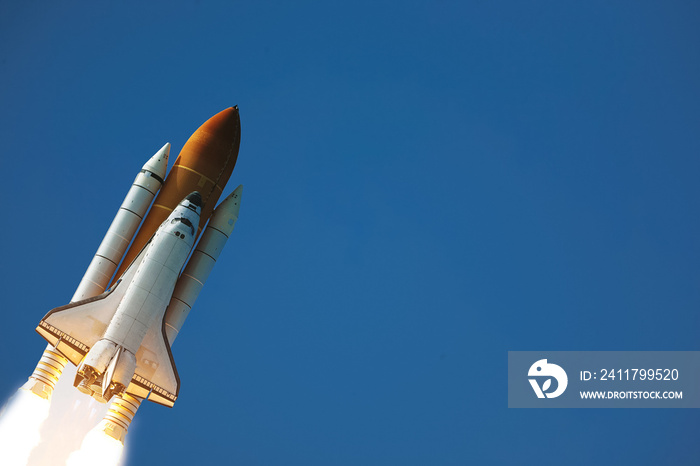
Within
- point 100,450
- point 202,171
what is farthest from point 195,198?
point 100,450

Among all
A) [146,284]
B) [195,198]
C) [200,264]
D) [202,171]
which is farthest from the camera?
[202,171]

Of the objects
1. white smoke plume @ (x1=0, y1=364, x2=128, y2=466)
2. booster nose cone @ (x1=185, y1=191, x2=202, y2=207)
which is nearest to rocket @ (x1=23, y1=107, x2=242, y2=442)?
booster nose cone @ (x1=185, y1=191, x2=202, y2=207)

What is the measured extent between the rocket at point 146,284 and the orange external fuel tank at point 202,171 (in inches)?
1.3

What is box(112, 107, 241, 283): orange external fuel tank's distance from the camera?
26547 millimetres

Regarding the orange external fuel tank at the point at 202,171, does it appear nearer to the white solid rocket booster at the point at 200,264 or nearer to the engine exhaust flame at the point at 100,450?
the white solid rocket booster at the point at 200,264

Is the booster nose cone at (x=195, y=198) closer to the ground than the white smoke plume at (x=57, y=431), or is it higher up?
higher up

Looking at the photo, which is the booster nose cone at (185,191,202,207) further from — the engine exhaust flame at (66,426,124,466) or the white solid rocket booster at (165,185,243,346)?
the engine exhaust flame at (66,426,124,466)

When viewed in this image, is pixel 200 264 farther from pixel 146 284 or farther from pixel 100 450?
pixel 100 450

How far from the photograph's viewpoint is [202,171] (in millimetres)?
26812

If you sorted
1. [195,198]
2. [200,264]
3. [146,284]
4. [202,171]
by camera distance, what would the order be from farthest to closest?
[202,171] < [200,264] < [195,198] < [146,284]

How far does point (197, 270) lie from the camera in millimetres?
26500

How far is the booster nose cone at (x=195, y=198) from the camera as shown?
2506cm

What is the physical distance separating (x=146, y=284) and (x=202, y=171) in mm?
5122

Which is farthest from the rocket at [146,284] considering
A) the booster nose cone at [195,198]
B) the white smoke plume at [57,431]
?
the white smoke plume at [57,431]
